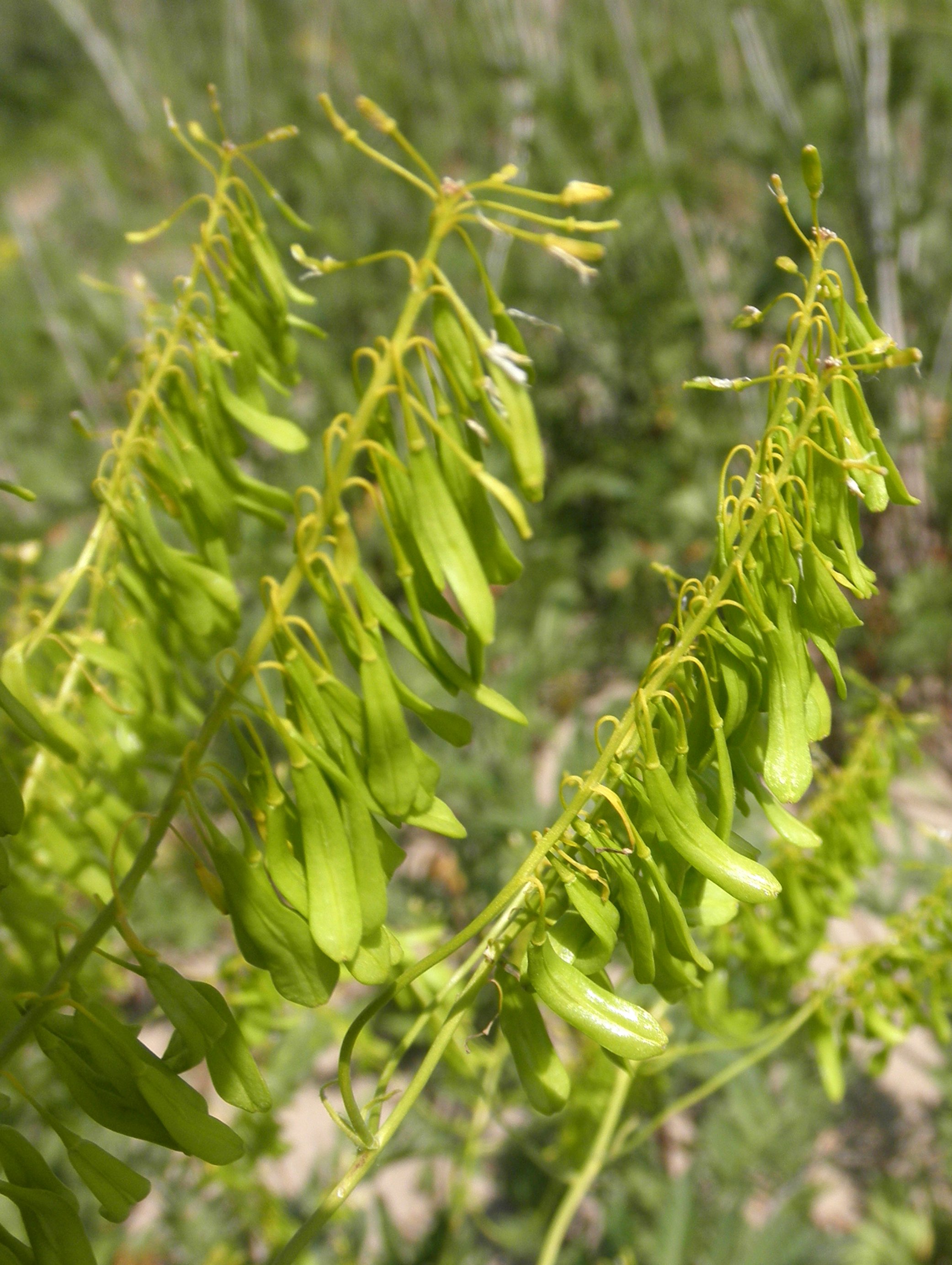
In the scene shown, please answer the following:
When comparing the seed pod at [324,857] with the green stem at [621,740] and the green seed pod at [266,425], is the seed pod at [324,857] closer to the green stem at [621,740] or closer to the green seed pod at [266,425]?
the green stem at [621,740]

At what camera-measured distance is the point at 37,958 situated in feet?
2.03

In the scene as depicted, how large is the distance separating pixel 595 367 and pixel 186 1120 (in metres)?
2.10

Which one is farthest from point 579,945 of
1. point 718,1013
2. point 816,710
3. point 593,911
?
point 718,1013

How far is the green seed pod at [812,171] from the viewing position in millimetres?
355

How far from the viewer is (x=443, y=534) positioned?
344 mm

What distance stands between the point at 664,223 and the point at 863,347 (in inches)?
85.8

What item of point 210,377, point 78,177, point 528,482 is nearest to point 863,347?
point 528,482

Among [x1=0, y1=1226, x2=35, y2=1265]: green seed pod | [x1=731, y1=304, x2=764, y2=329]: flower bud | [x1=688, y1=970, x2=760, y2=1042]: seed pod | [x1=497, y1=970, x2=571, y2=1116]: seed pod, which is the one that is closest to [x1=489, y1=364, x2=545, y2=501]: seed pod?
[x1=731, y1=304, x2=764, y2=329]: flower bud

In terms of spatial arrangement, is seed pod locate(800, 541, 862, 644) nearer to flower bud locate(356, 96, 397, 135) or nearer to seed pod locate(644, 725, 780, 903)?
seed pod locate(644, 725, 780, 903)

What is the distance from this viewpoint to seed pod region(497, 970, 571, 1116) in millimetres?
407

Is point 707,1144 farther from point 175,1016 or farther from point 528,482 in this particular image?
point 528,482

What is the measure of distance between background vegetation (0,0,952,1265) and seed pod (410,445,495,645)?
0.26 metres

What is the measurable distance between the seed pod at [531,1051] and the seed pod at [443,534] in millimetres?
170

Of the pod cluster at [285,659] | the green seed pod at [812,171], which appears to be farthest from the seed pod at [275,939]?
the green seed pod at [812,171]
